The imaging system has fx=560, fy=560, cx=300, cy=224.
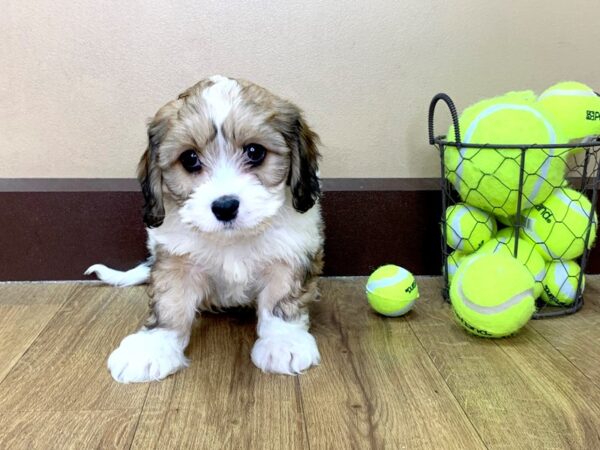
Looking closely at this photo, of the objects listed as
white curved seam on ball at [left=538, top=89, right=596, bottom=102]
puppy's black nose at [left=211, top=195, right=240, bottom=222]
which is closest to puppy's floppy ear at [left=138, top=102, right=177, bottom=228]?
puppy's black nose at [left=211, top=195, right=240, bottom=222]

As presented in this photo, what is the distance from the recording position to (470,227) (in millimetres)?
1665

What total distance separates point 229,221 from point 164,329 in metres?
0.36

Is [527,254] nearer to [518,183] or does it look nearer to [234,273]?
[518,183]

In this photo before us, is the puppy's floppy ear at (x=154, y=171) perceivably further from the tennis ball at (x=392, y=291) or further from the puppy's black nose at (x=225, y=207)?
the tennis ball at (x=392, y=291)

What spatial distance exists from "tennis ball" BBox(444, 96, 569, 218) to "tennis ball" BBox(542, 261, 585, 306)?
0.21 meters

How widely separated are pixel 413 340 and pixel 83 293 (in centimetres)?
109

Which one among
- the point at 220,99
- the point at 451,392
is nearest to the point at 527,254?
the point at 451,392

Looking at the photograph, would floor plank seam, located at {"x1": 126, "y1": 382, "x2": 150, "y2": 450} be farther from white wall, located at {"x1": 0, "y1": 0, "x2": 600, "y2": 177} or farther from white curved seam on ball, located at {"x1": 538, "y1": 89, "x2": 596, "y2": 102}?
white curved seam on ball, located at {"x1": 538, "y1": 89, "x2": 596, "y2": 102}

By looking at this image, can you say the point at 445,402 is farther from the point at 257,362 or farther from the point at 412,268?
the point at 412,268

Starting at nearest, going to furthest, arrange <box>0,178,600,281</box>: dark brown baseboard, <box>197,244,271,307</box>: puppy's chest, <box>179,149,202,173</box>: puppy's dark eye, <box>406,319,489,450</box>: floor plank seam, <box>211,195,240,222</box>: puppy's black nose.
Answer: <box>406,319,489,450</box>: floor plank seam
<box>211,195,240,222</box>: puppy's black nose
<box>179,149,202,173</box>: puppy's dark eye
<box>197,244,271,307</box>: puppy's chest
<box>0,178,600,281</box>: dark brown baseboard

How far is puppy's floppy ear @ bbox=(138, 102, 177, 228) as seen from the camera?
1.36 metres

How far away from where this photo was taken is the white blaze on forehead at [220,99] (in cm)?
129

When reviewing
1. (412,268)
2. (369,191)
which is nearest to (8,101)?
(369,191)

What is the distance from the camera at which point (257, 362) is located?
1.34m
